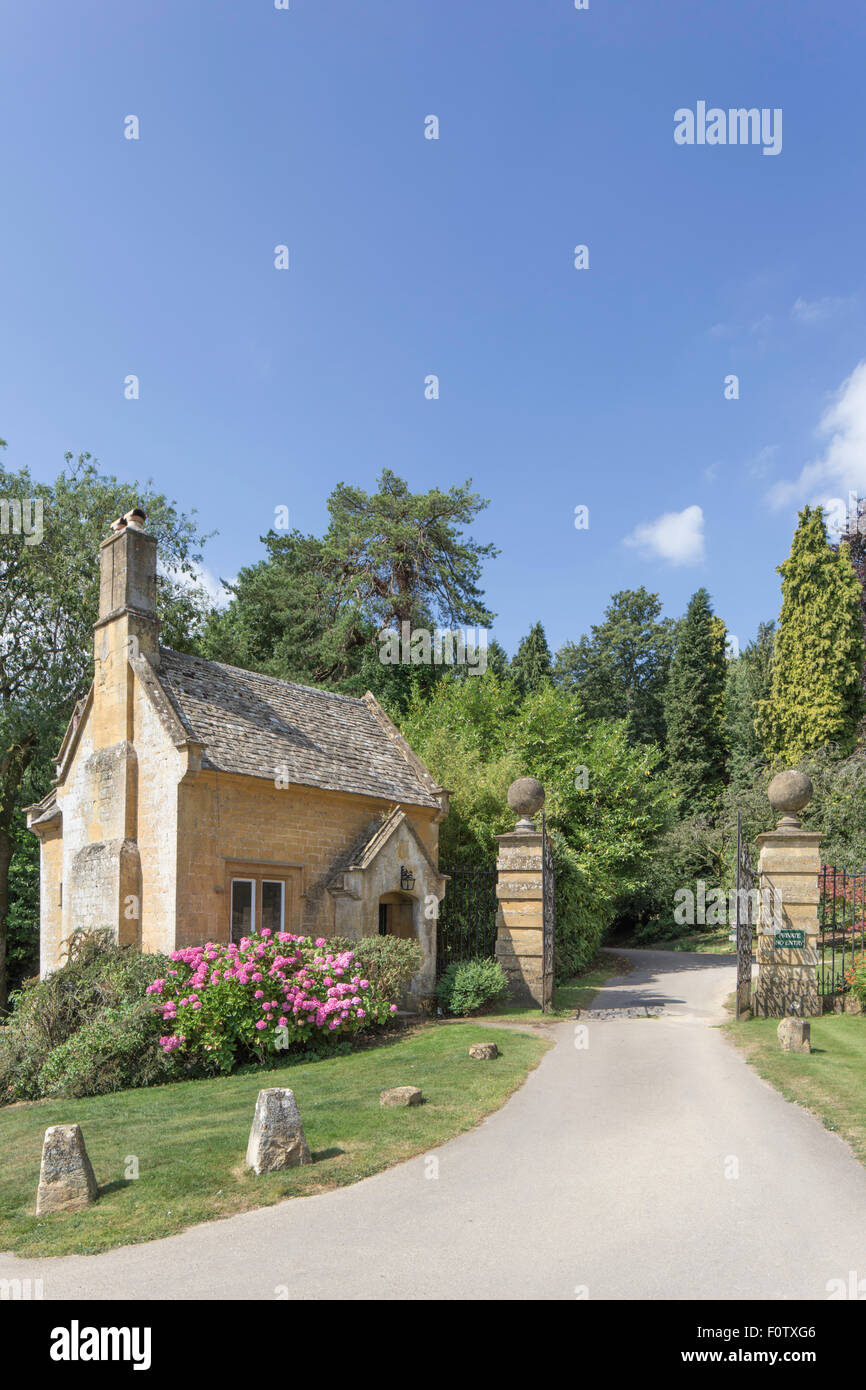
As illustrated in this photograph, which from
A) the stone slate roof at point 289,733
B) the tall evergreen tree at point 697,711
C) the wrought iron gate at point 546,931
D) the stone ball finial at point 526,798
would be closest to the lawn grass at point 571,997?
the wrought iron gate at point 546,931

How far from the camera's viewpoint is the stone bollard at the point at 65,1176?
640 centimetres

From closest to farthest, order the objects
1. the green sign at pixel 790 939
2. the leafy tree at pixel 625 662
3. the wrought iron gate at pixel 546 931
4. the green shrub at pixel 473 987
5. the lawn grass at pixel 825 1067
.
→ the lawn grass at pixel 825 1067, the green sign at pixel 790 939, the wrought iron gate at pixel 546 931, the green shrub at pixel 473 987, the leafy tree at pixel 625 662

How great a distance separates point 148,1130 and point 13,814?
71.7 feet

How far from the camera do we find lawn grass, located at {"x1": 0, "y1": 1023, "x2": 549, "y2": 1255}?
6.11 meters

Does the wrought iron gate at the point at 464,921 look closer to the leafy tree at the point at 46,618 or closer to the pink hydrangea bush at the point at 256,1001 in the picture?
the pink hydrangea bush at the point at 256,1001

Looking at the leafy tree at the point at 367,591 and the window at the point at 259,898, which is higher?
the leafy tree at the point at 367,591

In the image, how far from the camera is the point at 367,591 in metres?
34.1

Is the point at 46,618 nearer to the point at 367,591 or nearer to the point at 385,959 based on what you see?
the point at 367,591

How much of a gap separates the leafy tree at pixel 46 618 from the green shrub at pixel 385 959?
14577 mm

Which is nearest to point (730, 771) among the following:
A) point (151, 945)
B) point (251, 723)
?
point (251, 723)

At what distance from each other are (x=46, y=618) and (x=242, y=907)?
15.3 m

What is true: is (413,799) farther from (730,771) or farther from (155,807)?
(730,771)

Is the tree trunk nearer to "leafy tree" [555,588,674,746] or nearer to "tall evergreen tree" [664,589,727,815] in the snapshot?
"tall evergreen tree" [664,589,727,815]

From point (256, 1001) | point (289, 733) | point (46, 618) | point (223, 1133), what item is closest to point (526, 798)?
point (289, 733)
